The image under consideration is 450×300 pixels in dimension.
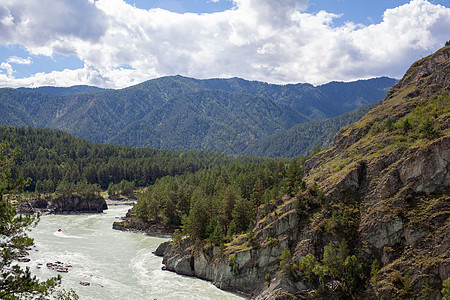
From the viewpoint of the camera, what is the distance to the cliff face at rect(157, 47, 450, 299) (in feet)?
156

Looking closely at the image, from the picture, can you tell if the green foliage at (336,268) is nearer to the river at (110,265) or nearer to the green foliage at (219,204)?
the green foliage at (219,204)

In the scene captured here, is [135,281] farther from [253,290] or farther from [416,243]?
[416,243]

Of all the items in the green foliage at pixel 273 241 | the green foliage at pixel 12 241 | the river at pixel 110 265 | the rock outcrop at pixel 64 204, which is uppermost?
the green foliage at pixel 12 241

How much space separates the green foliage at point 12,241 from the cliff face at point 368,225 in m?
40.5

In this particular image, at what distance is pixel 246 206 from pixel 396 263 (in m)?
38.3

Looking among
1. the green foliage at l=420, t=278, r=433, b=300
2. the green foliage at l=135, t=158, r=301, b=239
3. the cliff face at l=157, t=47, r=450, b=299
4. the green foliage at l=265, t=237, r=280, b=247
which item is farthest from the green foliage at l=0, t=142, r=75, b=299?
the green foliage at l=135, t=158, r=301, b=239

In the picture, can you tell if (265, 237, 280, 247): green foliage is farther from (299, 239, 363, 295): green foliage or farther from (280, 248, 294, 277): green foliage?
(299, 239, 363, 295): green foliage

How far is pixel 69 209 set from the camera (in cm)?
16388

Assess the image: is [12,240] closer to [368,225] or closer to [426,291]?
[426,291]

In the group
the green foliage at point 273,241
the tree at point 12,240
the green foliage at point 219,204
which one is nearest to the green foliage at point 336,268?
the green foliage at point 273,241

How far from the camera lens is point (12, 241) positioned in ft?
77.3

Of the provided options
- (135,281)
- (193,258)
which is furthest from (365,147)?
(135,281)

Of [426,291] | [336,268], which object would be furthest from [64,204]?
[426,291]

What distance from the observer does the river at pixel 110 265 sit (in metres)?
62.2
